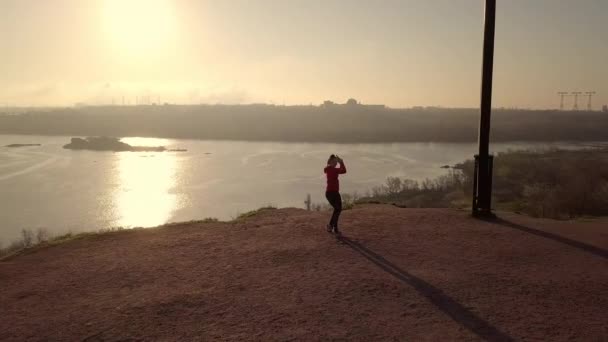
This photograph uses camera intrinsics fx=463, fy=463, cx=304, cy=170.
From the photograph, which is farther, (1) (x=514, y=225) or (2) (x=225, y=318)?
(1) (x=514, y=225)

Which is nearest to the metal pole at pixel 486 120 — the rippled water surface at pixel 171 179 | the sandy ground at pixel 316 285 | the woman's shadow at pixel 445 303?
the sandy ground at pixel 316 285

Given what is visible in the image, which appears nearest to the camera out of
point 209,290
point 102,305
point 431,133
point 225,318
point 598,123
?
point 225,318

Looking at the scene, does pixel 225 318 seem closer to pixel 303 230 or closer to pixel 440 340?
pixel 440 340

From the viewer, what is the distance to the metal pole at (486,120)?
8.99 m

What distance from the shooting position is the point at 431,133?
268 feet

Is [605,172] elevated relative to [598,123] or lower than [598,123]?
lower

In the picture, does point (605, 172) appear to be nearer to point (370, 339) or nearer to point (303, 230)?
point (303, 230)

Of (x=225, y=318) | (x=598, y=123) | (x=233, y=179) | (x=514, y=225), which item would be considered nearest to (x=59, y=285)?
(x=225, y=318)

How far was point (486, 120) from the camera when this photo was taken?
9.16 metres

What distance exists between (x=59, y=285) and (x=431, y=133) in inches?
3174

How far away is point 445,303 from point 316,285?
1435 mm

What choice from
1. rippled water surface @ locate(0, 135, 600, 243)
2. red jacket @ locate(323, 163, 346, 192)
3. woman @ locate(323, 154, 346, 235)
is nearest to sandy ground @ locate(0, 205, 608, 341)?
woman @ locate(323, 154, 346, 235)

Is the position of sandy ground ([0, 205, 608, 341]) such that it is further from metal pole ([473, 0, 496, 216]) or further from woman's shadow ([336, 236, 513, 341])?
metal pole ([473, 0, 496, 216])

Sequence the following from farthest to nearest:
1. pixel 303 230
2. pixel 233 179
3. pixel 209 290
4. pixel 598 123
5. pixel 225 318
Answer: pixel 598 123 < pixel 233 179 < pixel 303 230 < pixel 209 290 < pixel 225 318
